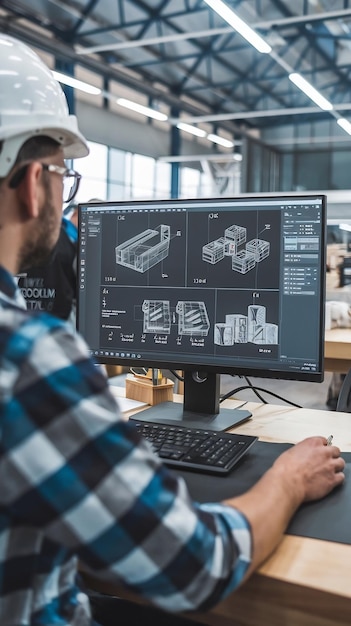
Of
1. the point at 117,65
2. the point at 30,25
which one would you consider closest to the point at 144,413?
the point at 30,25

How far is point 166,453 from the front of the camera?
3.63 feet

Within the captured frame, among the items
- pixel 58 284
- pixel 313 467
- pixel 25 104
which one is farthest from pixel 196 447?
pixel 58 284

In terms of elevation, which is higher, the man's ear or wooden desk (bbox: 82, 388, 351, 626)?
the man's ear

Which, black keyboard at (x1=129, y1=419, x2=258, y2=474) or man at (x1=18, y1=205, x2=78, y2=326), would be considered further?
man at (x1=18, y1=205, x2=78, y2=326)

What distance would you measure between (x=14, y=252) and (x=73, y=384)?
24cm

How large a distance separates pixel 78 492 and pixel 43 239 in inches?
13.2

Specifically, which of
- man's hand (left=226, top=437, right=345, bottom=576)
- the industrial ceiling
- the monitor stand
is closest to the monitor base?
the monitor stand

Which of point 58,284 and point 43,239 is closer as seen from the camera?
point 43,239

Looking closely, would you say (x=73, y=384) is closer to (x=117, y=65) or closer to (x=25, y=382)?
(x=25, y=382)

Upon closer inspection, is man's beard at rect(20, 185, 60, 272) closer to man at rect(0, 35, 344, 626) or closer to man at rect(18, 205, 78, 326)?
man at rect(0, 35, 344, 626)

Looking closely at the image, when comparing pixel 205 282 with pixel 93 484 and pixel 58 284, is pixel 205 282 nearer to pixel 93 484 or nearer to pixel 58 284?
pixel 93 484

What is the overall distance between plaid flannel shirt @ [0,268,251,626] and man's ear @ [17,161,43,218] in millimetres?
168

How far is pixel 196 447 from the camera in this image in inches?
44.4

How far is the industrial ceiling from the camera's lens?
8859mm
